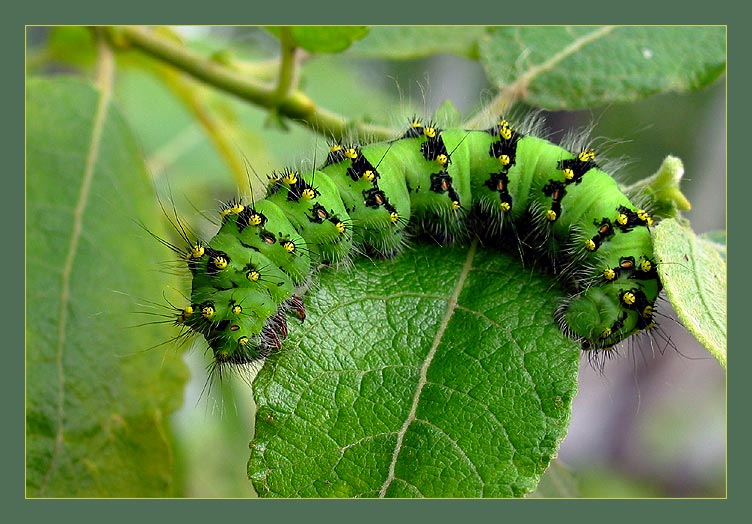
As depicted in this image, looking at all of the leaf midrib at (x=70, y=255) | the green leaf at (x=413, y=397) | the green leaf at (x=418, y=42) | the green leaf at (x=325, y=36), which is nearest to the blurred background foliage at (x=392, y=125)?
the green leaf at (x=418, y=42)

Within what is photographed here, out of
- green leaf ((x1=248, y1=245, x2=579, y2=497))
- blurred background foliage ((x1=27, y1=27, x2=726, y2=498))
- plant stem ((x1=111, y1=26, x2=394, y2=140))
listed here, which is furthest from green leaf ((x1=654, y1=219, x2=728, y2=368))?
plant stem ((x1=111, y1=26, x2=394, y2=140))

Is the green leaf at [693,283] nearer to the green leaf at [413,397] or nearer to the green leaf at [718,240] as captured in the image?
the green leaf at [718,240]

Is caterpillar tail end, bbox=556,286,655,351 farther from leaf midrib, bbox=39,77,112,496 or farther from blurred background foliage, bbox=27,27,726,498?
leaf midrib, bbox=39,77,112,496

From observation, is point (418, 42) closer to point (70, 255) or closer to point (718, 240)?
point (718, 240)

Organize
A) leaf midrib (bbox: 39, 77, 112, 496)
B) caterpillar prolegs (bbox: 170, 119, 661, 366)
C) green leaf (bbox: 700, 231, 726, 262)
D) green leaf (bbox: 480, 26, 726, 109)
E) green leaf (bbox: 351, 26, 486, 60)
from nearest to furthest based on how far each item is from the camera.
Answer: caterpillar prolegs (bbox: 170, 119, 661, 366), green leaf (bbox: 700, 231, 726, 262), leaf midrib (bbox: 39, 77, 112, 496), green leaf (bbox: 480, 26, 726, 109), green leaf (bbox: 351, 26, 486, 60)

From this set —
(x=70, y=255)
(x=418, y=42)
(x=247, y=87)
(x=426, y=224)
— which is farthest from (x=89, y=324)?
(x=418, y=42)

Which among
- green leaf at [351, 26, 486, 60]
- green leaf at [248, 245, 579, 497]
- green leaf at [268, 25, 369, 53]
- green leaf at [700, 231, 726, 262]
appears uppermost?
green leaf at [351, 26, 486, 60]
